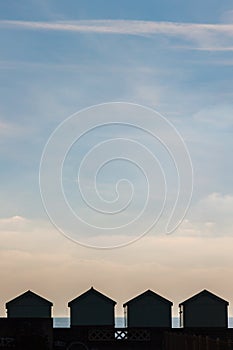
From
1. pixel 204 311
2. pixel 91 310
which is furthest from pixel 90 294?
pixel 204 311

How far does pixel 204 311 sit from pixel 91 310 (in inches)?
348

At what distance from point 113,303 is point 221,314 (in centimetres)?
850

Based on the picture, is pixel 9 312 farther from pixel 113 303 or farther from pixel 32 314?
pixel 113 303

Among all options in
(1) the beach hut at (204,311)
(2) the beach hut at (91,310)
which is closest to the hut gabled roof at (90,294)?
(2) the beach hut at (91,310)

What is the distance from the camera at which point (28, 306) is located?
7819 centimetres

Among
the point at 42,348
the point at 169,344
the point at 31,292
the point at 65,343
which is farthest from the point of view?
the point at 31,292

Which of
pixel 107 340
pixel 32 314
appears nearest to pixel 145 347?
pixel 107 340

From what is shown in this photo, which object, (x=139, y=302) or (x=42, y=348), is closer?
(x=42, y=348)

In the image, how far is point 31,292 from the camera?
257ft

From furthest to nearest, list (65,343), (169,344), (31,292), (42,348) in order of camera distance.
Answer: (31,292), (65,343), (169,344), (42,348)

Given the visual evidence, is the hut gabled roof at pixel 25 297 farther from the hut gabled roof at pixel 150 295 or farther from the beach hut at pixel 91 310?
the hut gabled roof at pixel 150 295

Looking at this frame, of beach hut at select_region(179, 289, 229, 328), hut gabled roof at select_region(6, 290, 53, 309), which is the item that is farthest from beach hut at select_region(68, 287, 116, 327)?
beach hut at select_region(179, 289, 229, 328)

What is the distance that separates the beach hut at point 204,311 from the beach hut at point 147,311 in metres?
1.51

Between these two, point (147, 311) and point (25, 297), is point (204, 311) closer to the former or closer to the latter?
point (147, 311)
